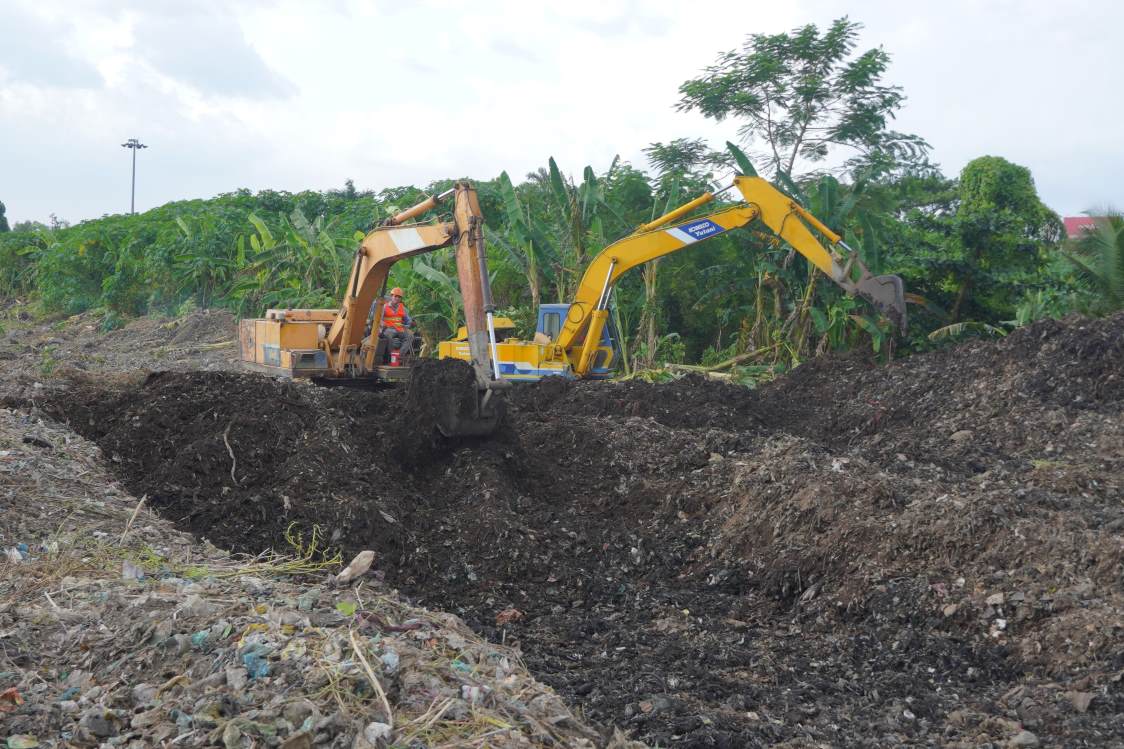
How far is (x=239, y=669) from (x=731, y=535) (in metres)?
4.43

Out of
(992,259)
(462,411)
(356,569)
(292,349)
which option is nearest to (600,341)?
(292,349)

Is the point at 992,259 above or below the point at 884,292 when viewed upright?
above

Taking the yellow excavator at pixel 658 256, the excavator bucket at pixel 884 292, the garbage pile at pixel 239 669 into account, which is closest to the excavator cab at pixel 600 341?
the yellow excavator at pixel 658 256

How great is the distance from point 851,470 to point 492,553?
2944 millimetres

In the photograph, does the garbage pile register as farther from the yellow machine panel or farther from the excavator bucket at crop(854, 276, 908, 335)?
the excavator bucket at crop(854, 276, 908, 335)

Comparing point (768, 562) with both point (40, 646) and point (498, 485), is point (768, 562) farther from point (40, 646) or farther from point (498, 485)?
point (40, 646)

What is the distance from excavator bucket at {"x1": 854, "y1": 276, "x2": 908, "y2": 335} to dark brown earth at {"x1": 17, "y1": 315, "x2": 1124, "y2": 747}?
73.1 inches

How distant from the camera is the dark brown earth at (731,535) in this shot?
15.6 ft

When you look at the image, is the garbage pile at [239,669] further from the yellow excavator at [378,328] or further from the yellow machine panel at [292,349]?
the yellow machine panel at [292,349]

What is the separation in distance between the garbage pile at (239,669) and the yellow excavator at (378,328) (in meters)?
3.25

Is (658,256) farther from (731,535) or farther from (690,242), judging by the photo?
(731,535)

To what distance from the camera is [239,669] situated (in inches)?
138

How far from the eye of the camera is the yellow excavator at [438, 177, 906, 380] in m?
12.7

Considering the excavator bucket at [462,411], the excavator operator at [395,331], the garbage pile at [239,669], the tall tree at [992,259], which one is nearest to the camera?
the garbage pile at [239,669]
